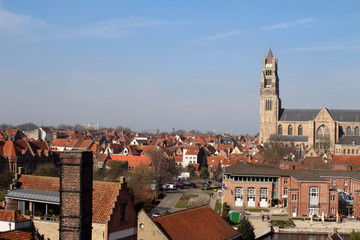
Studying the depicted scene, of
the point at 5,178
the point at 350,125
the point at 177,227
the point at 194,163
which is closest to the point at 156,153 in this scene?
the point at 194,163

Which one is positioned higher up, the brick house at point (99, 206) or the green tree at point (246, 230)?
the brick house at point (99, 206)

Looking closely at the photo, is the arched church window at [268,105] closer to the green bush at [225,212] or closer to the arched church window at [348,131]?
the arched church window at [348,131]

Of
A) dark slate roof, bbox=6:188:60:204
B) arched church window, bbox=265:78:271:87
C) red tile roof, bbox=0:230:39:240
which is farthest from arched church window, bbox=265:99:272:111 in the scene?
red tile roof, bbox=0:230:39:240

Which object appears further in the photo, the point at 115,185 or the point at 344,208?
the point at 344,208

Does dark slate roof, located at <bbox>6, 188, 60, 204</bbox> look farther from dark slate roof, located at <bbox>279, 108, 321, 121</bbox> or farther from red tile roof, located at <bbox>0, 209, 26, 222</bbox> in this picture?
dark slate roof, located at <bbox>279, 108, 321, 121</bbox>

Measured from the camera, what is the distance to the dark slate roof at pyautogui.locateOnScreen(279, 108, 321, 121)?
5113 inches

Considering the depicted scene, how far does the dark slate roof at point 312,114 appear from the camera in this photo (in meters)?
126

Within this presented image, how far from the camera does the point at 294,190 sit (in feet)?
176

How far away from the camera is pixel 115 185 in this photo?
2242 cm

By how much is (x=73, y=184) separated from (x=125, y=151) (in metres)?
83.5

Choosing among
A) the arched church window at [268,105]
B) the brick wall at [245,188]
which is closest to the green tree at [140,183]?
Result: the brick wall at [245,188]

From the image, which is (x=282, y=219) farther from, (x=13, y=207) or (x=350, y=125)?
(x=350, y=125)

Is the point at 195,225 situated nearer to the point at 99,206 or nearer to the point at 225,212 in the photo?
the point at 99,206

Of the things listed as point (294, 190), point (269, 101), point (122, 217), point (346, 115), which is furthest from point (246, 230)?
point (269, 101)
